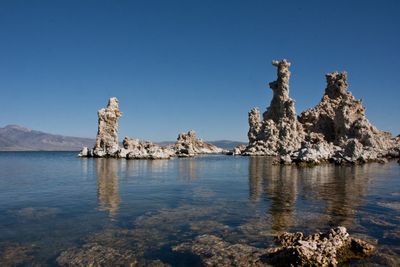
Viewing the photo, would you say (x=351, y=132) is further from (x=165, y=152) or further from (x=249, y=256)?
(x=249, y=256)

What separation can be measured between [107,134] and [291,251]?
75178 mm

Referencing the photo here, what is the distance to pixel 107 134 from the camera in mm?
80625

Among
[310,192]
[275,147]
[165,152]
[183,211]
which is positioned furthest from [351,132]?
[183,211]

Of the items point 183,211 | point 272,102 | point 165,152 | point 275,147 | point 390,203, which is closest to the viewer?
point 183,211

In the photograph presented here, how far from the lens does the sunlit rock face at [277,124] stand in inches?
4218

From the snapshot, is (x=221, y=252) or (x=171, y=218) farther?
(x=171, y=218)

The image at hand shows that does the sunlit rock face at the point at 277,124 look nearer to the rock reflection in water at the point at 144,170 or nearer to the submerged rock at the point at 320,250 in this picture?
the rock reflection in water at the point at 144,170

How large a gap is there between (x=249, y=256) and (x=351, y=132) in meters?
84.0

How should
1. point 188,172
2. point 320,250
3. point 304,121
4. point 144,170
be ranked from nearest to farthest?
point 320,250, point 188,172, point 144,170, point 304,121

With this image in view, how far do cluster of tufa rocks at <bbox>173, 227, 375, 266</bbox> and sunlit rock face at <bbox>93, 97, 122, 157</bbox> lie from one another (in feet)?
234

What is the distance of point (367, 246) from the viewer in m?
10.0

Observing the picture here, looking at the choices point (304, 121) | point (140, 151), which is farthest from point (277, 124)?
point (140, 151)

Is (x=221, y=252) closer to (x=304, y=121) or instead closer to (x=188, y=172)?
(x=188, y=172)

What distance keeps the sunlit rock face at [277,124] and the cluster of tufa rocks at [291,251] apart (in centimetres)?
9480
